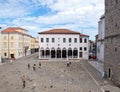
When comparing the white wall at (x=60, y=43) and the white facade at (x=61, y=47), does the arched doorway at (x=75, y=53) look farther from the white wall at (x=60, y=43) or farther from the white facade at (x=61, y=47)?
the white wall at (x=60, y=43)

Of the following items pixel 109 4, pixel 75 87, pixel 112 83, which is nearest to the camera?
pixel 75 87

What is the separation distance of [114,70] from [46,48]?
33.4m

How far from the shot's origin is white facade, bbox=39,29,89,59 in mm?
57812

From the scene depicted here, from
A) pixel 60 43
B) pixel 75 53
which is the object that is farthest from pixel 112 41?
pixel 60 43

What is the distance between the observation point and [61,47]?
2293 inches

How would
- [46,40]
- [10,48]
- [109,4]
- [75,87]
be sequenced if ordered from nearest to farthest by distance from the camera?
[75,87], [109,4], [46,40], [10,48]

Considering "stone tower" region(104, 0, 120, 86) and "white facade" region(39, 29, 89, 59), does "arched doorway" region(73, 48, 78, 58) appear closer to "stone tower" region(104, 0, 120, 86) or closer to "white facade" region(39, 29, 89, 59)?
"white facade" region(39, 29, 89, 59)

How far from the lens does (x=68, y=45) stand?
58.4 m

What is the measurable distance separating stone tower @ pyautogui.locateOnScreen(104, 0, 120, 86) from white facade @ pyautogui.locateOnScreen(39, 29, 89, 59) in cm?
2776

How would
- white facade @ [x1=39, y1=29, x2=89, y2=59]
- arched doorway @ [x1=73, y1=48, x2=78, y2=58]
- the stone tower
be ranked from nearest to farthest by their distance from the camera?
1. the stone tower
2. white facade @ [x1=39, y1=29, x2=89, y2=59]
3. arched doorway @ [x1=73, y1=48, x2=78, y2=58]

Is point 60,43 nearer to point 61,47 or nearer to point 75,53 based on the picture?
point 61,47

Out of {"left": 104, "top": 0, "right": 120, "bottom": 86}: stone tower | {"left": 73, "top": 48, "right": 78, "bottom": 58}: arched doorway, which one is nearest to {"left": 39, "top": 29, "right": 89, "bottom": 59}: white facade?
{"left": 73, "top": 48, "right": 78, "bottom": 58}: arched doorway

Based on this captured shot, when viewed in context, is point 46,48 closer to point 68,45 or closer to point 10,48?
point 68,45

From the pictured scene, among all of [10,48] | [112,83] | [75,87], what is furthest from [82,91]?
[10,48]
